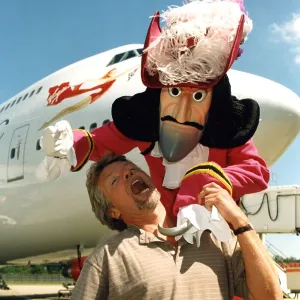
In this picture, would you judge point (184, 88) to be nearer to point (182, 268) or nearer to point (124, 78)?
point (182, 268)

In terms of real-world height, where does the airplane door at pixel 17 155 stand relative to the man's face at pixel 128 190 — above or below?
above

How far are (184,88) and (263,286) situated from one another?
A: 86 centimetres

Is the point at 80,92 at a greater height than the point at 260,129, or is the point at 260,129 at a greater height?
the point at 80,92

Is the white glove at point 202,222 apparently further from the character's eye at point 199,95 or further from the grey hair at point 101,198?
the character's eye at point 199,95

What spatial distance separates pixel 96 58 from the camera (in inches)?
274

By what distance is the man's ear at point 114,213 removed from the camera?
1.88 m

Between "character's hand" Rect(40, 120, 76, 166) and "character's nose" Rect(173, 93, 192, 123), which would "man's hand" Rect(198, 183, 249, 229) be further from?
"character's hand" Rect(40, 120, 76, 166)

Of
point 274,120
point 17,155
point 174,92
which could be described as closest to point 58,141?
point 174,92

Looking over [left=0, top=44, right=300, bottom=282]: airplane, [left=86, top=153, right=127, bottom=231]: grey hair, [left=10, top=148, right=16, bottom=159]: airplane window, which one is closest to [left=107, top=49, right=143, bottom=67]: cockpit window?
[left=0, top=44, right=300, bottom=282]: airplane

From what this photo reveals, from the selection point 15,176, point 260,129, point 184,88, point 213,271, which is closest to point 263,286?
point 213,271

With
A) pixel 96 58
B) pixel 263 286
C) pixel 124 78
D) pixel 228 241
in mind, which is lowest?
pixel 263 286

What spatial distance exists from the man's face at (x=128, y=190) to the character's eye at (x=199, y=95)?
416 mm

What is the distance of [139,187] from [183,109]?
1.32 feet

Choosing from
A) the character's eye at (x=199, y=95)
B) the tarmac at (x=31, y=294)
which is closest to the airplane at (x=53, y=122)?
the character's eye at (x=199, y=95)
